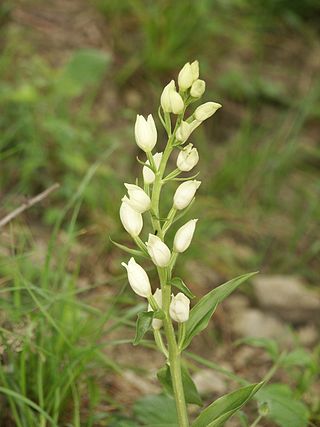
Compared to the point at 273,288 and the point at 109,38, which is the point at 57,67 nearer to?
the point at 109,38

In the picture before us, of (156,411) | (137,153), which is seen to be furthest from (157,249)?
(137,153)

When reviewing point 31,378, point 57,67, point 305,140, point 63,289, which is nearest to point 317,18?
point 305,140

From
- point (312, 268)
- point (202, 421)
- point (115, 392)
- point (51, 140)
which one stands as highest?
point (202, 421)

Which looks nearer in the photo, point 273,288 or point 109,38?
point 273,288

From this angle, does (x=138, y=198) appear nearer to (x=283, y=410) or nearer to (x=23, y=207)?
(x=23, y=207)

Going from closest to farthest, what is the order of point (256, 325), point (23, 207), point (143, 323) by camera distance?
point (143, 323), point (23, 207), point (256, 325)

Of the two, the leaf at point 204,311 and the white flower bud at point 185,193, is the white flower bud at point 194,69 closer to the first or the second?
the white flower bud at point 185,193
